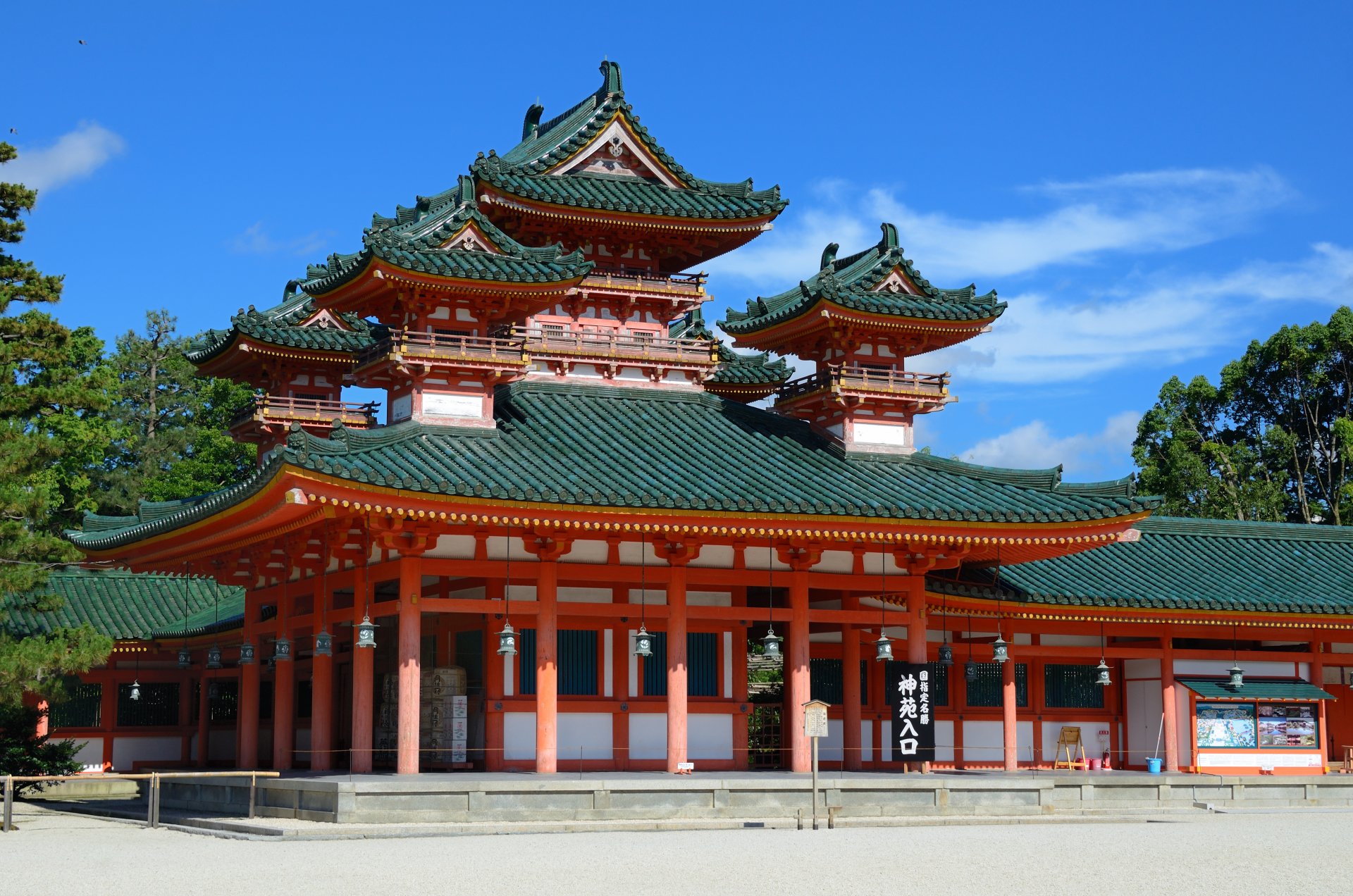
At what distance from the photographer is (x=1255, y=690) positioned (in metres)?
36.5

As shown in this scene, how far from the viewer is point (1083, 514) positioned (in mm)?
30047

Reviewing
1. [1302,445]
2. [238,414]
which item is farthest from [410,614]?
[1302,445]

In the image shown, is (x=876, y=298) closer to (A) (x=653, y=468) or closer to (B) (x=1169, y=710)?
(A) (x=653, y=468)

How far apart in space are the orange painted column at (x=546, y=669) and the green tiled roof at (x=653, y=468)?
187cm

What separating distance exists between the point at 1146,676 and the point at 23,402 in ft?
80.8

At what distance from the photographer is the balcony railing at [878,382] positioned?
32.9m

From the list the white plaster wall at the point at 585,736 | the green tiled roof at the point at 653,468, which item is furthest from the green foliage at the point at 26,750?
the white plaster wall at the point at 585,736

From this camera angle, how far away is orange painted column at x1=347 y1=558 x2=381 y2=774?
90.3ft

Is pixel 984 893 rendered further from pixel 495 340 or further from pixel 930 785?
pixel 495 340

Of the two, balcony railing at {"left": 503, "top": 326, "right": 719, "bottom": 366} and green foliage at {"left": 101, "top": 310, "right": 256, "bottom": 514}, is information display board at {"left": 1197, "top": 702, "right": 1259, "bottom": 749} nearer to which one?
balcony railing at {"left": 503, "top": 326, "right": 719, "bottom": 366}

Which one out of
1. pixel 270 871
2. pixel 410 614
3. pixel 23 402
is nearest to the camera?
pixel 270 871

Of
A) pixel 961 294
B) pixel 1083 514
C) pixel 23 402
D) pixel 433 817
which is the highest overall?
pixel 961 294

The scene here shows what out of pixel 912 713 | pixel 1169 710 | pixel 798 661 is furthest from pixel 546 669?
pixel 1169 710

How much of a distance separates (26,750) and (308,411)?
30.8ft
